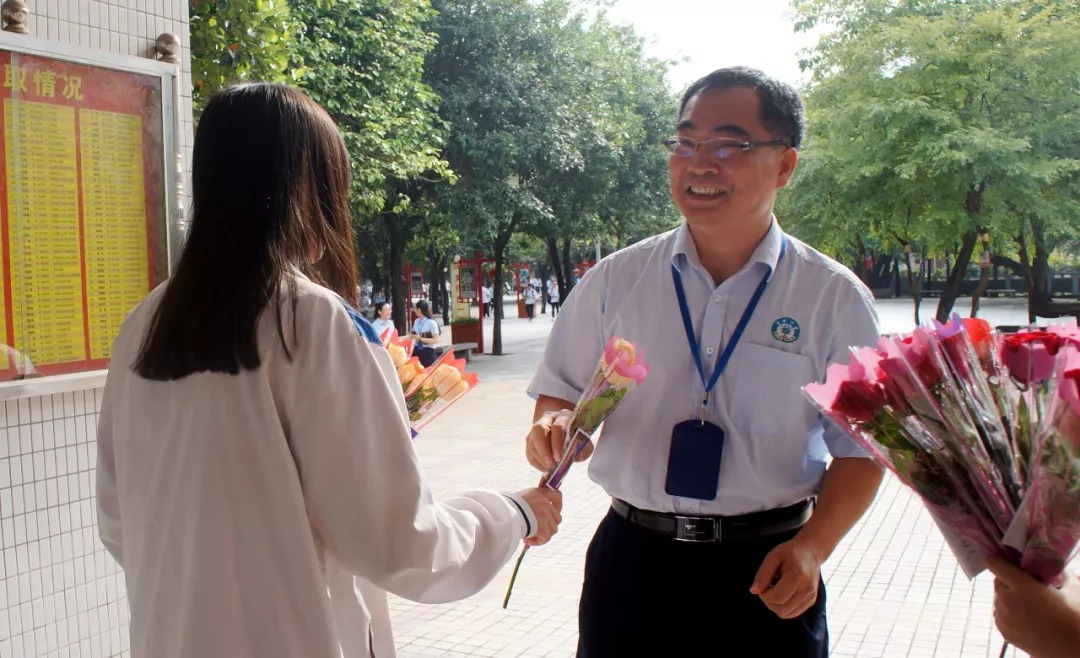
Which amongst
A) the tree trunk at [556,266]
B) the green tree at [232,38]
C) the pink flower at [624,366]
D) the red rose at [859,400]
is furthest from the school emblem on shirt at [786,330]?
the tree trunk at [556,266]

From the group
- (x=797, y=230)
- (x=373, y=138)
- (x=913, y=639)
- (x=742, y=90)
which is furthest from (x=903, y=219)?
(x=742, y=90)

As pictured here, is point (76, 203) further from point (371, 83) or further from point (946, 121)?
point (946, 121)

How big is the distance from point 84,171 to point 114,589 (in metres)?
1.54

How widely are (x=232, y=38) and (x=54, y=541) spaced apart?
3.23 m

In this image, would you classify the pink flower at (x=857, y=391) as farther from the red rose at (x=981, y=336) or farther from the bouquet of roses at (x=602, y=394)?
the bouquet of roses at (x=602, y=394)

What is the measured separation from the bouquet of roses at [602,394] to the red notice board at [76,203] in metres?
2.02

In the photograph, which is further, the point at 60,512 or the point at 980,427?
the point at 60,512

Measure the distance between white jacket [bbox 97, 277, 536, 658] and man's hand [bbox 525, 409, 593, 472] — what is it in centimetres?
61

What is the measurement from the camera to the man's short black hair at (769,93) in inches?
87.7

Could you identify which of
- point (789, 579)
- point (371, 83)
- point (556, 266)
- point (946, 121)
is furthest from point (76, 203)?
point (556, 266)

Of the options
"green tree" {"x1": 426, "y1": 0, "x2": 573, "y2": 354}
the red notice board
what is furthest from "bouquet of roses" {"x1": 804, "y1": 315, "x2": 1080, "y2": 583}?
"green tree" {"x1": 426, "y1": 0, "x2": 573, "y2": 354}

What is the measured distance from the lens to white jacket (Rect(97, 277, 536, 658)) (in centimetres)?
153

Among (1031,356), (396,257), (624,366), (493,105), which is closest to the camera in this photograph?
(1031,356)

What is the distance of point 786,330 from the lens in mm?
2186
